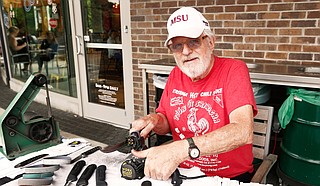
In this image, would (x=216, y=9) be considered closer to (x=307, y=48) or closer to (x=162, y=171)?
(x=307, y=48)

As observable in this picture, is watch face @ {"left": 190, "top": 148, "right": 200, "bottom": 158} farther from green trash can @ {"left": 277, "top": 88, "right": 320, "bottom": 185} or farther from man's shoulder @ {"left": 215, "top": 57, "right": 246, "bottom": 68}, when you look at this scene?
green trash can @ {"left": 277, "top": 88, "right": 320, "bottom": 185}

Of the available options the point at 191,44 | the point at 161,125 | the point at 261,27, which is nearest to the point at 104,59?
the point at 261,27

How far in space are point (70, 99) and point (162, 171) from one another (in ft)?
12.6

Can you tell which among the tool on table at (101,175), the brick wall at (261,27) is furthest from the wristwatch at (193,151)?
the brick wall at (261,27)

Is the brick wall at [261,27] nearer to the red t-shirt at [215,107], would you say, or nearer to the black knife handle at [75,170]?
the red t-shirt at [215,107]

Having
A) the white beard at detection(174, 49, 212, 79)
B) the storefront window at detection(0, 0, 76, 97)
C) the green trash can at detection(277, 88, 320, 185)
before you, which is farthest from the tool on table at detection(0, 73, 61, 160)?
the storefront window at detection(0, 0, 76, 97)

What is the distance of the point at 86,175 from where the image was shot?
1.16 metres

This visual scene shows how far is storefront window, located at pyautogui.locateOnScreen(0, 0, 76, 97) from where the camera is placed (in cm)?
461

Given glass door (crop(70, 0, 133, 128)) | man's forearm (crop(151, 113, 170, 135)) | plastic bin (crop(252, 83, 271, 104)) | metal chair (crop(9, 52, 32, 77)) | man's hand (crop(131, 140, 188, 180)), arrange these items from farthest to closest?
1. metal chair (crop(9, 52, 32, 77))
2. glass door (crop(70, 0, 133, 128))
3. plastic bin (crop(252, 83, 271, 104))
4. man's forearm (crop(151, 113, 170, 135))
5. man's hand (crop(131, 140, 188, 180))

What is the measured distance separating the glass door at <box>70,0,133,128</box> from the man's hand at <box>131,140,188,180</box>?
2.63 m

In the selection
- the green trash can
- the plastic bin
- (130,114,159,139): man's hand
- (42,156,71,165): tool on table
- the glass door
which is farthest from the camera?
the glass door

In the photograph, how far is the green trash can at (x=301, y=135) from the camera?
1.91 metres

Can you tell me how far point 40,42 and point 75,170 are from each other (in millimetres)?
→ 4661

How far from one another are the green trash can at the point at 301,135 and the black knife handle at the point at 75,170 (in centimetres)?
141
